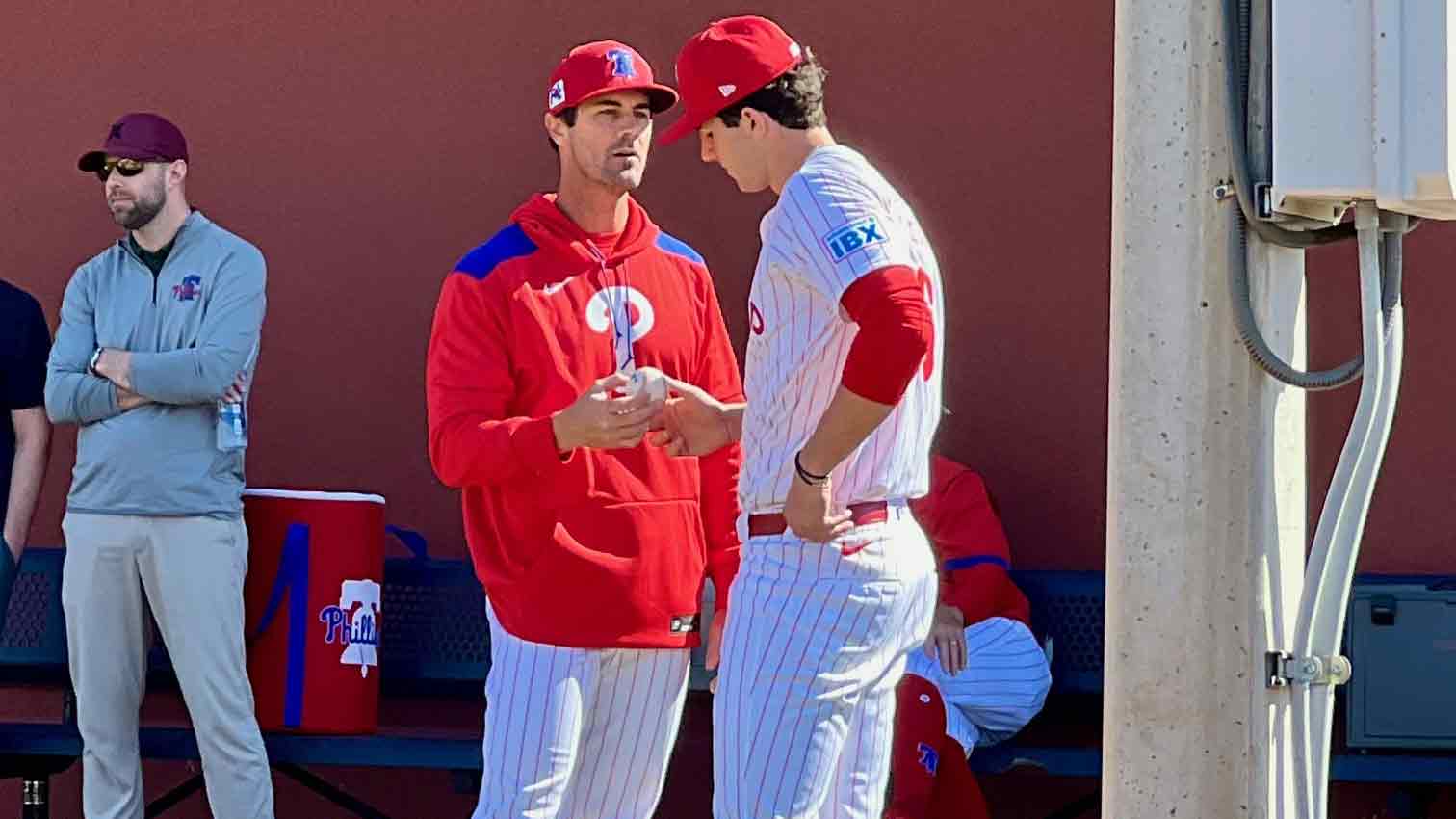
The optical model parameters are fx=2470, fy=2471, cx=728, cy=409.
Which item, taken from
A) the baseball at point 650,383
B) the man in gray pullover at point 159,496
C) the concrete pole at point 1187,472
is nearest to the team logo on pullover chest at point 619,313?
the baseball at point 650,383

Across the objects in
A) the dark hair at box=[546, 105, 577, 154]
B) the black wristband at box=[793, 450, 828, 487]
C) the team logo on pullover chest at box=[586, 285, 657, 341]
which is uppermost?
the dark hair at box=[546, 105, 577, 154]

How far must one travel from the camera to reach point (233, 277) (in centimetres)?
646

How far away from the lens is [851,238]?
12.9ft

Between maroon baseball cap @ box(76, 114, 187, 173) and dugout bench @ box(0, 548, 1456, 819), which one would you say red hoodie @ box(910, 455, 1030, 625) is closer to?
dugout bench @ box(0, 548, 1456, 819)

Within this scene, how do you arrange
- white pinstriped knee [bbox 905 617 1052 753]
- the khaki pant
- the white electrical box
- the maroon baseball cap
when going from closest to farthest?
1. the white electrical box
2. white pinstriped knee [bbox 905 617 1052 753]
3. the khaki pant
4. the maroon baseball cap

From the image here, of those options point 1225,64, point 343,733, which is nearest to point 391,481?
point 343,733

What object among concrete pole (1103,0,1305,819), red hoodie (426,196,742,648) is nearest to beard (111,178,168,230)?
red hoodie (426,196,742,648)

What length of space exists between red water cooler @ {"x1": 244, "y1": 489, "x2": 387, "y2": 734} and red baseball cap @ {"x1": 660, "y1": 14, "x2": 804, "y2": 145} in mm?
2810

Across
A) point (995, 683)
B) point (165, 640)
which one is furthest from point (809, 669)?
point (165, 640)

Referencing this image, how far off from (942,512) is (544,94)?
71.3 inches

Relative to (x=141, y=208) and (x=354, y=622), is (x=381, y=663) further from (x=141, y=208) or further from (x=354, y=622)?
(x=141, y=208)

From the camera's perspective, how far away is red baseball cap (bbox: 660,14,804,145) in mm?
4129

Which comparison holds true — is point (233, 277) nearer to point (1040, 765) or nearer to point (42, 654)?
point (42, 654)

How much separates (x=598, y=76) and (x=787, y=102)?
74 cm
